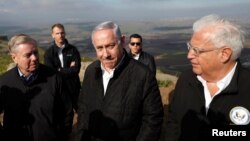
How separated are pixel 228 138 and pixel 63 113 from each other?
2941 mm

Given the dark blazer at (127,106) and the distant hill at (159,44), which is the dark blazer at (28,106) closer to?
the dark blazer at (127,106)

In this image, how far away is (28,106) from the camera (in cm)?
454

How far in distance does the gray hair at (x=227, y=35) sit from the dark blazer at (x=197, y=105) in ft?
0.76

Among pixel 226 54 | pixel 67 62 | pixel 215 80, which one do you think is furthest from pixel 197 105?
pixel 67 62

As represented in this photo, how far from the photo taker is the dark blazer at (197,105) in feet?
10.7

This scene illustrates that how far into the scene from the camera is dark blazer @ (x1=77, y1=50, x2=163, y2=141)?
4051 millimetres

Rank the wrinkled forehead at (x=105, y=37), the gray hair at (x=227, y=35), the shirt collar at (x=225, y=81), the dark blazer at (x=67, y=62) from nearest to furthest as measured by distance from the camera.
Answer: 1. the gray hair at (x=227, y=35)
2. the shirt collar at (x=225, y=81)
3. the wrinkled forehead at (x=105, y=37)
4. the dark blazer at (x=67, y=62)

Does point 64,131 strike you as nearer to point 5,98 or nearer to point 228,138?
point 5,98

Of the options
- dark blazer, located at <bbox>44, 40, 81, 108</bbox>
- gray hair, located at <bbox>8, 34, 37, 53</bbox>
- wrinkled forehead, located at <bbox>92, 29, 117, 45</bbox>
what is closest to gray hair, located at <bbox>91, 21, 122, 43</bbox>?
wrinkled forehead, located at <bbox>92, 29, 117, 45</bbox>

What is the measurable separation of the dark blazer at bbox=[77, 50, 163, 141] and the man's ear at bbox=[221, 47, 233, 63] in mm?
1073

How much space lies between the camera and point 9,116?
4586mm

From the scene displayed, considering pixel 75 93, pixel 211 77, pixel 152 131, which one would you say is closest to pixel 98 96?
pixel 152 131

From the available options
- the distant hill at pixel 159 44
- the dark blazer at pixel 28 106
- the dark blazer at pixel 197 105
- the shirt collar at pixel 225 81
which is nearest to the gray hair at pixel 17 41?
the dark blazer at pixel 28 106

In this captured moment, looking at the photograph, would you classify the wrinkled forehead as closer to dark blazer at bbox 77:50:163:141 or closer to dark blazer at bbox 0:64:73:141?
dark blazer at bbox 77:50:163:141
